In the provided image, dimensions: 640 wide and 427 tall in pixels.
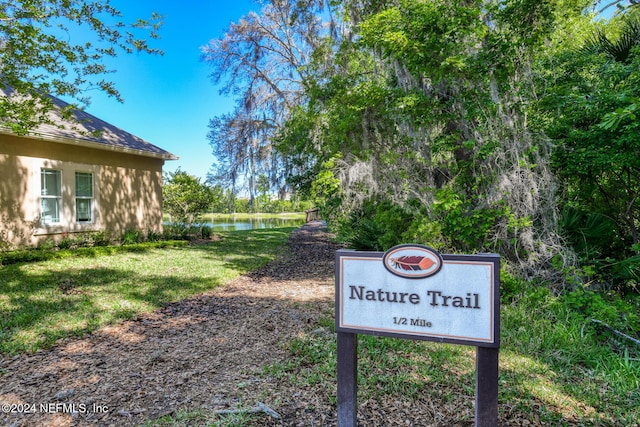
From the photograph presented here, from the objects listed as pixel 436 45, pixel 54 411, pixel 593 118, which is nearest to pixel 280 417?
pixel 54 411

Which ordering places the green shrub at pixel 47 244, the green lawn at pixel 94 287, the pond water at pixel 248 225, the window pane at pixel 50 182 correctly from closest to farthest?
the green lawn at pixel 94 287 → the green shrub at pixel 47 244 → the window pane at pixel 50 182 → the pond water at pixel 248 225

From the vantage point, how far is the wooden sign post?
1.98m

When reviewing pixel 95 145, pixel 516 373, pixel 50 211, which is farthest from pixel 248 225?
pixel 516 373

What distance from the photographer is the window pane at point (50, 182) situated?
29.6 ft

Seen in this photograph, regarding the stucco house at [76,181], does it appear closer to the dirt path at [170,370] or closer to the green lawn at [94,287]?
the green lawn at [94,287]

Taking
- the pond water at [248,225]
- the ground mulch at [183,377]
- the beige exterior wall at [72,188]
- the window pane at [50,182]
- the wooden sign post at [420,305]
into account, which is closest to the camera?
the wooden sign post at [420,305]

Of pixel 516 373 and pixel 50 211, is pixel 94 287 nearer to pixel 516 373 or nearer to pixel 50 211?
pixel 50 211

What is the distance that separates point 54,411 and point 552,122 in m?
7.08

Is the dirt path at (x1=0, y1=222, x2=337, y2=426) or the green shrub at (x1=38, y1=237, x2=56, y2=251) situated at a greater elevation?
the green shrub at (x1=38, y1=237, x2=56, y2=251)

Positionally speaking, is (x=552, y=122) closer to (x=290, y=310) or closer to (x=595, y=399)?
(x=595, y=399)

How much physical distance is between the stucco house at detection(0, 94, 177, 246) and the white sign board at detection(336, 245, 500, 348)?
23.1 feet

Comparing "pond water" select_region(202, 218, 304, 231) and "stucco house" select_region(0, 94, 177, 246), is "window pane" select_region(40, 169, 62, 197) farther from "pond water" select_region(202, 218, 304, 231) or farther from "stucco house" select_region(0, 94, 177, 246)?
"pond water" select_region(202, 218, 304, 231)

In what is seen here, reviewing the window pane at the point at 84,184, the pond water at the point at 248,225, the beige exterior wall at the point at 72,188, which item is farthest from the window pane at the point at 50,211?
the pond water at the point at 248,225

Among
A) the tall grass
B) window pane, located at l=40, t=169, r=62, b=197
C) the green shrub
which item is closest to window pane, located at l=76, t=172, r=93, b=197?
window pane, located at l=40, t=169, r=62, b=197
